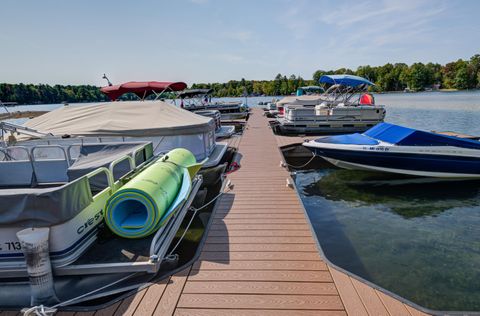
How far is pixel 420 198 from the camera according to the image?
26.7ft

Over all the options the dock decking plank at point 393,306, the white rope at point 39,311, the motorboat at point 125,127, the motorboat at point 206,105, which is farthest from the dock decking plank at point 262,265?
the motorboat at point 206,105

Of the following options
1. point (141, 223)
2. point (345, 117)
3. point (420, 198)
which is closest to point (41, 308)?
point (141, 223)

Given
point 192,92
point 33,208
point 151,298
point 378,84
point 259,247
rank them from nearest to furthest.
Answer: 1. point 33,208
2. point 151,298
3. point 259,247
4. point 192,92
5. point 378,84

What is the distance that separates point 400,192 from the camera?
28.1 feet

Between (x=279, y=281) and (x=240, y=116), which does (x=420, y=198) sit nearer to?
(x=279, y=281)

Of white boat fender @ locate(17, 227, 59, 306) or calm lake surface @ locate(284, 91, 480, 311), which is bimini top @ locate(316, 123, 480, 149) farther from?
white boat fender @ locate(17, 227, 59, 306)

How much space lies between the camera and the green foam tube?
3666 mm

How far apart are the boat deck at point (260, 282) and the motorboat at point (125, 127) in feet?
9.99

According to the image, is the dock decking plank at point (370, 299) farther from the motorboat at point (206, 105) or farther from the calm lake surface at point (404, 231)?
the motorboat at point (206, 105)

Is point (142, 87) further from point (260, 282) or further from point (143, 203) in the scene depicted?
point (260, 282)

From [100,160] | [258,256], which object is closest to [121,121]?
[100,160]

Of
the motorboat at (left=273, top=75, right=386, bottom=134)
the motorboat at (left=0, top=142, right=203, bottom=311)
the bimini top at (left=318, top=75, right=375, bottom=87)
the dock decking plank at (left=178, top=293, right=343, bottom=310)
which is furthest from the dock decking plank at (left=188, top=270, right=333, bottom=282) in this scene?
the bimini top at (left=318, top=75, right=375, bottom=87)

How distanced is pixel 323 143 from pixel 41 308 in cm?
830

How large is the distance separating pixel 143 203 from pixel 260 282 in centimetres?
170
